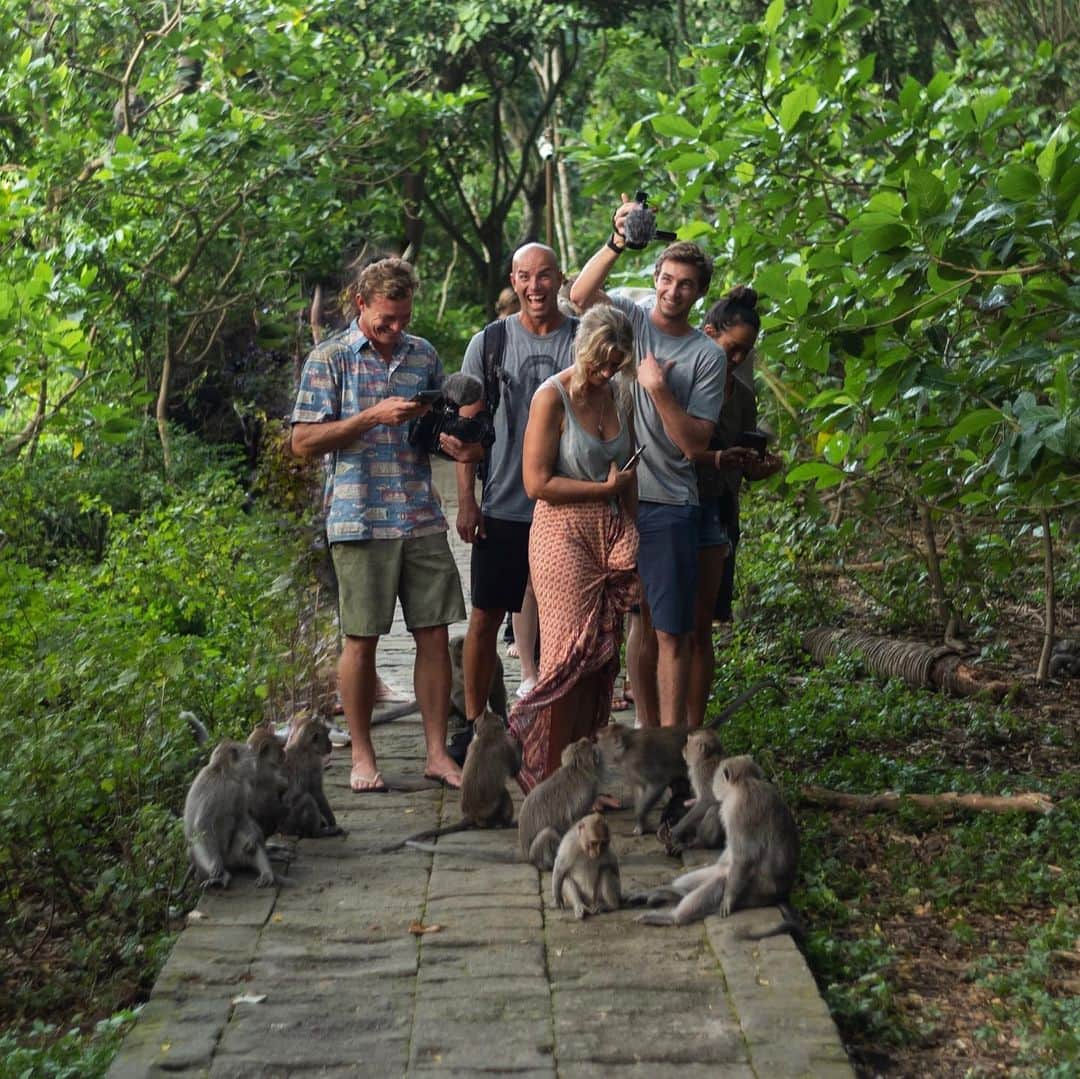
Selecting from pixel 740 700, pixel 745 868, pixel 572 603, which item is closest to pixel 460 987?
pixel 745 868

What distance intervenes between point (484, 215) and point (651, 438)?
80.2 feet

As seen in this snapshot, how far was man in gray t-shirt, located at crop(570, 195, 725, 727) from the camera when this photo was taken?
661 cm

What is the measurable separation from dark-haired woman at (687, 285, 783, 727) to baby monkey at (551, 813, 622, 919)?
6.61 ft

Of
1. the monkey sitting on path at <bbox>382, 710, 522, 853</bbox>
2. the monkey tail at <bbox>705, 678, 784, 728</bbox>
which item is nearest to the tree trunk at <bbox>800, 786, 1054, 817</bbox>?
the monkey tail at <bbox>705, 678, 784, 728</bbox>

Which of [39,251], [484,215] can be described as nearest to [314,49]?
[39,251]

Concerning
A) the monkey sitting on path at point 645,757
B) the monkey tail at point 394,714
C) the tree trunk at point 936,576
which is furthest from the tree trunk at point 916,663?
the monkey sitting on path at point 645,757

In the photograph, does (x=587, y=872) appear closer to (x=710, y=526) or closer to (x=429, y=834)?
(x=429, y=834)

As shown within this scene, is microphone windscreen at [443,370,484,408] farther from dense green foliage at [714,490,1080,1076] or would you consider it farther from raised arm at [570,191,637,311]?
dense green foliage at [714,490,1080,1076]

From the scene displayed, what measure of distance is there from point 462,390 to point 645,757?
1716 millimetres

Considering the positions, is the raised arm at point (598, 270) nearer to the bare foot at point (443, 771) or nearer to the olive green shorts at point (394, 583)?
the olive green shorts at point (394, 583)

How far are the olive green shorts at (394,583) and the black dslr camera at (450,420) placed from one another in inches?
17.0

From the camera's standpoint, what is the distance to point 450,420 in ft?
21.9

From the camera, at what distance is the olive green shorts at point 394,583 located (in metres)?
6.63

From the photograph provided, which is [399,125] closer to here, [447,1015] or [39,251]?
[39,251]
